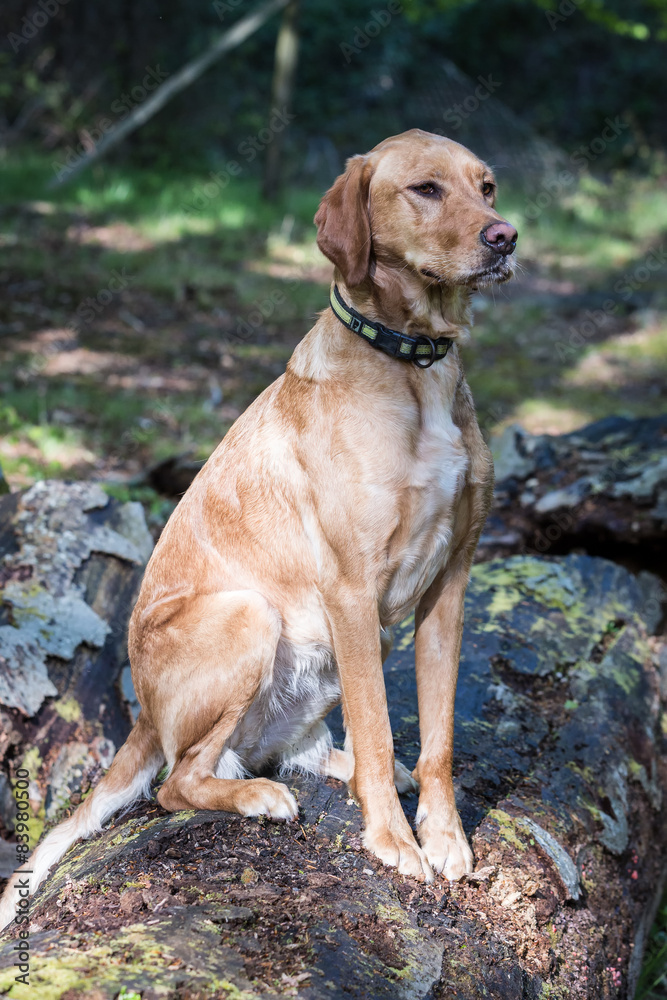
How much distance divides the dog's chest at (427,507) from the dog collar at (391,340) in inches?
6.3

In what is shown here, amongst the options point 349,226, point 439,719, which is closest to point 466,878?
point 439,719

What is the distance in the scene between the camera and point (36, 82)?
43.7 feet

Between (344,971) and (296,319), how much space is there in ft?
27.9

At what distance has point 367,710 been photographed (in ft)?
7.83

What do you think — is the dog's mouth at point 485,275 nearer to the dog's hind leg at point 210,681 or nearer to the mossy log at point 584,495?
the dog's hind leg at point 210,681

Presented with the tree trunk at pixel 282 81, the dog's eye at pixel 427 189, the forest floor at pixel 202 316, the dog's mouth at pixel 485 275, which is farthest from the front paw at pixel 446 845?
the tree trunk at pixel 282 81

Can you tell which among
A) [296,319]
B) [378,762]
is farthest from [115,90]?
[378,762]

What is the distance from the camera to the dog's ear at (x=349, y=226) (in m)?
2.45

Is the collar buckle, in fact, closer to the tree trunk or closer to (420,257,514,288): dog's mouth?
(420,257,514,288): dog's mouth

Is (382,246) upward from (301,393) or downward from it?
upward

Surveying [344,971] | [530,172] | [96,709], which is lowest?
[96,709]

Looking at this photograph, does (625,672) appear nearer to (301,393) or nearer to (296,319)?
(301,393)

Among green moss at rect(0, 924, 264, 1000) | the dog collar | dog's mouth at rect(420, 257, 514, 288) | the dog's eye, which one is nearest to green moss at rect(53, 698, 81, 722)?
green moss at rect(0, 924, 264, 1000)

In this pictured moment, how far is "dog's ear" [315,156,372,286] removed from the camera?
2.45 meters
